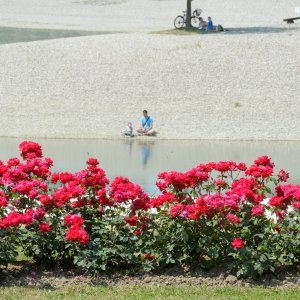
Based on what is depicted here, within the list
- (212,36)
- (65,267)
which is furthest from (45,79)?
(65,267)

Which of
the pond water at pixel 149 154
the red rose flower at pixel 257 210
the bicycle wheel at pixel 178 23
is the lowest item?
the pond water at pixel 149 154

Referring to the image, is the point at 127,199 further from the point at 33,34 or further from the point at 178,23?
the point at 33,34

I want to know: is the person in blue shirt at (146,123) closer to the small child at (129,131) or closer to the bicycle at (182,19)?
the small child at (129,131)

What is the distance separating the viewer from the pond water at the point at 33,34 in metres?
40.0

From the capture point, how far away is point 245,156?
852 inches

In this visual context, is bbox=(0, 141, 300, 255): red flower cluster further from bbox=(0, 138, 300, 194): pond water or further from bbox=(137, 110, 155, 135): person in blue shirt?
bbox=(137, 110, 155, 135): person in blue shirt

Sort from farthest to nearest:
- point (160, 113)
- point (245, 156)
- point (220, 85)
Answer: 1. point (220, 85)
2. point (160, 113)
3. point (245, 156)

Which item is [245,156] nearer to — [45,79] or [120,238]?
[45,79]

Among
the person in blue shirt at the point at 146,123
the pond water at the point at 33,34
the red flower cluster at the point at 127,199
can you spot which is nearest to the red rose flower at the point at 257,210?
the red flower cluster at the point at 127,199

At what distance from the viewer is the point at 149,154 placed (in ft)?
71.3

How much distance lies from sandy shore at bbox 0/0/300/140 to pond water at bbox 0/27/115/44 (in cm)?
671

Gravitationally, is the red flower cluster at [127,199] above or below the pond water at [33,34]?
below

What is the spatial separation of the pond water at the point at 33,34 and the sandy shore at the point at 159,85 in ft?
22.0

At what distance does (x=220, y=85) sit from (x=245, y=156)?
25.3 feet
